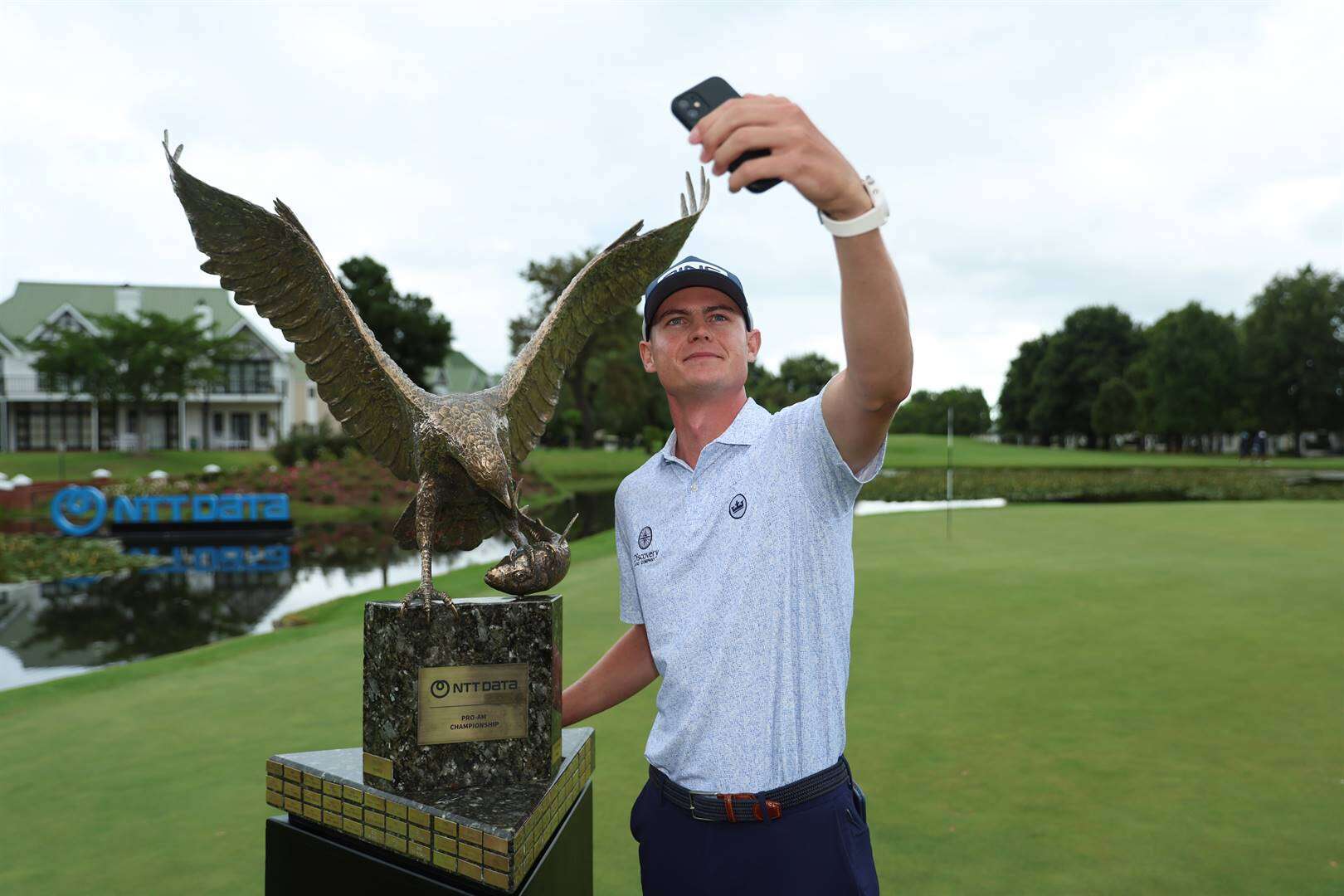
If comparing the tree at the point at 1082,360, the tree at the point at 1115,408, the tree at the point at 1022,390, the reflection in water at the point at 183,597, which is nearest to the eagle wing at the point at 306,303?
the reflection in water at the point at 183,597

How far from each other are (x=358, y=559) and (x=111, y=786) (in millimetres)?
10663

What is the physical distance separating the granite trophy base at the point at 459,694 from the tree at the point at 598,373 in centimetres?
3904

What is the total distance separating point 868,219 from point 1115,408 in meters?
57.6

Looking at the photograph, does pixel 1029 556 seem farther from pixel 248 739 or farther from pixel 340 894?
pixel 340 894

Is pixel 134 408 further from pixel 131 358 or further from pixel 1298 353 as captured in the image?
pixel 1298 353

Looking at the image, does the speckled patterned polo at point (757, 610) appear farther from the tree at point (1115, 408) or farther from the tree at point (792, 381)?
the tree at point (1115, 408)

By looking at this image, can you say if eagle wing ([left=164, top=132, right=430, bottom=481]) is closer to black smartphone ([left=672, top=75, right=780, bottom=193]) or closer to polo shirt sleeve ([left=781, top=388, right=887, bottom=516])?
polo shirt sleeve ([left=781, top=388, right=887, bottom=516])

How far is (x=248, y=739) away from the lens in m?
4.53

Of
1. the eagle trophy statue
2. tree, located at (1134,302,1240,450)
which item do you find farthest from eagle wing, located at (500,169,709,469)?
tree, located at (1134,302,1240,450)

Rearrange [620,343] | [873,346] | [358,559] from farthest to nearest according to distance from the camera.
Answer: [620,343] → [358,559] → [873,346]

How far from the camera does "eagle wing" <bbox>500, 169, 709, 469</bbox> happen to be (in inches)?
95.3

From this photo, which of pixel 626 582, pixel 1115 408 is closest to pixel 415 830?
pixel 626 582

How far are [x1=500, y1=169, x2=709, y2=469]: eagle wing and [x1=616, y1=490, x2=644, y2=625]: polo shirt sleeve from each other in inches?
16.3

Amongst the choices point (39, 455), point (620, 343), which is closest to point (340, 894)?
point (39, 455)
